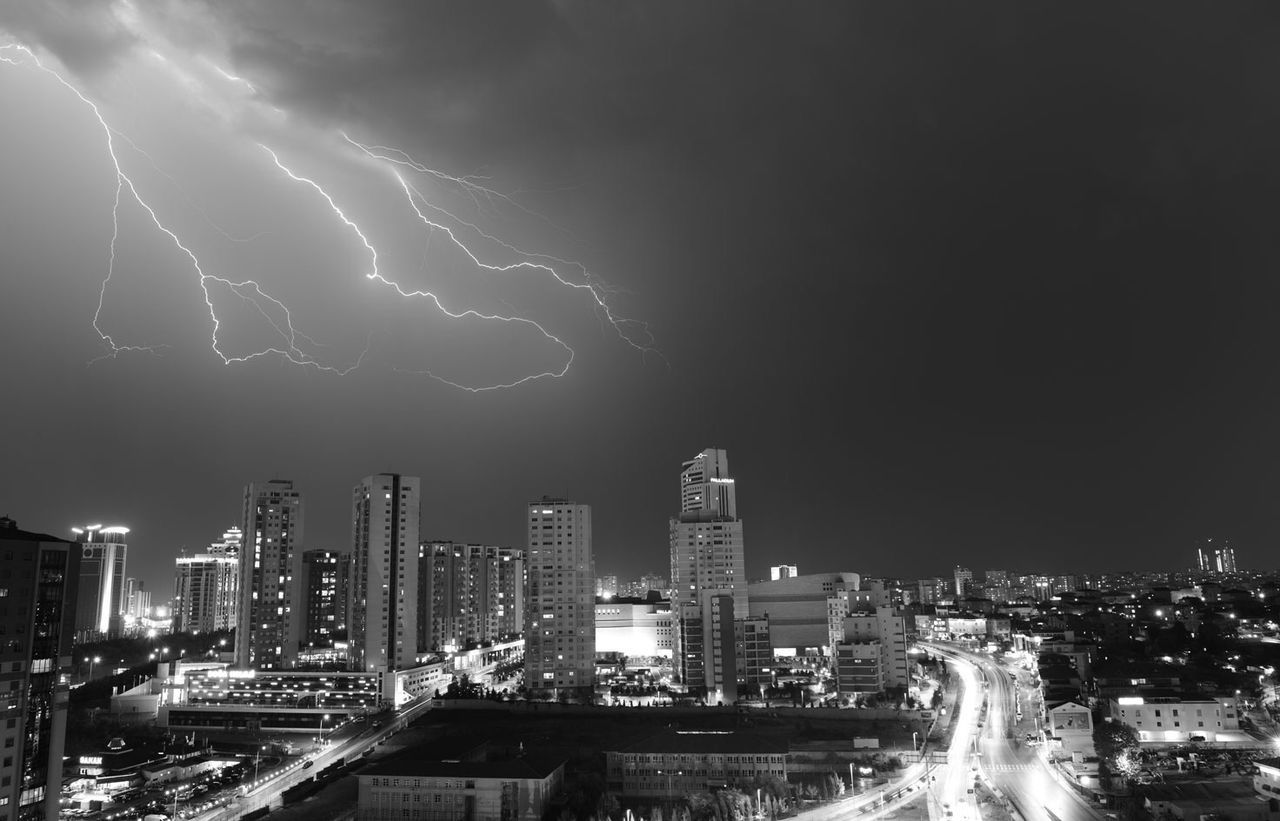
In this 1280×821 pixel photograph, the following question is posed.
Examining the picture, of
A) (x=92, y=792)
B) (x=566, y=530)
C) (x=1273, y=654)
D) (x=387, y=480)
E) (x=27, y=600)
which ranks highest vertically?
(x=387, y=480)

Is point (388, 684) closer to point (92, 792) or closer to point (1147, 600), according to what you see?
point (92, 792)

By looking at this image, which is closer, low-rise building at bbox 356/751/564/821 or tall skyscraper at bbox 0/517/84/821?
tall skyscraper at bbox 0/517/84/821

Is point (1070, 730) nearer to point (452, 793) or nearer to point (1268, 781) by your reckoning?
point (1268, 781)

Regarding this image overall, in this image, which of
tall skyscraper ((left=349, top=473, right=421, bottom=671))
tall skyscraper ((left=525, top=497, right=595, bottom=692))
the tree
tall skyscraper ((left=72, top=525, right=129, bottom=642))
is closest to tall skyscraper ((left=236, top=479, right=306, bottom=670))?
tall skyscraper ((left=349, top=473, right=421, bottom=671))

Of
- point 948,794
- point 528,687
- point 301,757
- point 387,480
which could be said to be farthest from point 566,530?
point 948,794

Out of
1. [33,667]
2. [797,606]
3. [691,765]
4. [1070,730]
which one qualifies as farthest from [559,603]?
[33,667]

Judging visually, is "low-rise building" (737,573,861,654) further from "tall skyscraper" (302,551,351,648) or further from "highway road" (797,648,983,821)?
"tall skyscraper" (302,551,351,648)

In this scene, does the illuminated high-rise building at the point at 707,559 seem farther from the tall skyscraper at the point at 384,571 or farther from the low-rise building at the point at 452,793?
the low-rise building at the point at 452,793
